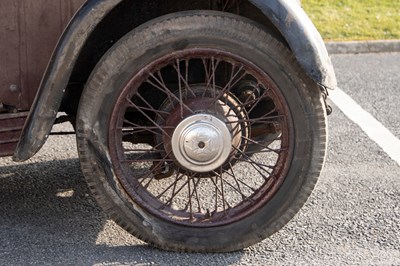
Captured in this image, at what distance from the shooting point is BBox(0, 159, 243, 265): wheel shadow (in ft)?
13.7

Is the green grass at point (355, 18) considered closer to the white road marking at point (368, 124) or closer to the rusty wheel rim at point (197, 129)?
the white road marking at point (368, 124)

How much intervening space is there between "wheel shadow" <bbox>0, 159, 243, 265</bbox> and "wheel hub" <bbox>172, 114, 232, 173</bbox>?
1.44 feet

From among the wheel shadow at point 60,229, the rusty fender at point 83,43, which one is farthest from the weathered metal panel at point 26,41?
the wheel shadow at point 60,229

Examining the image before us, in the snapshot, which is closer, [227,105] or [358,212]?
[227,105]

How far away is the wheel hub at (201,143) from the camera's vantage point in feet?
13.4

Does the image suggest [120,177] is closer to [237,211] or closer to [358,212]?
[237,211]

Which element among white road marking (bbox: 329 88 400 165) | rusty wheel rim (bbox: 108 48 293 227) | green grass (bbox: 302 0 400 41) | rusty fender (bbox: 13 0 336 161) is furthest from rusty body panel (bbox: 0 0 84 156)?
green grass (bbox: 302 0 400 41)

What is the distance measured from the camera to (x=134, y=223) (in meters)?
4.14

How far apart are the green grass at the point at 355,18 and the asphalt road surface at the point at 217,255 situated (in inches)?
124

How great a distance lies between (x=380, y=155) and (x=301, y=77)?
1867 mm

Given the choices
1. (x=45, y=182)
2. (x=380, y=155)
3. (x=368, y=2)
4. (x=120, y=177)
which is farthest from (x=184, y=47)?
(x=368, y=2)

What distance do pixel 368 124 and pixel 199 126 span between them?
8.50 feet

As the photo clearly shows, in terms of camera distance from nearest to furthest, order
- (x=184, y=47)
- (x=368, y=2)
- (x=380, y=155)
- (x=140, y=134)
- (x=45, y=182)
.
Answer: (x=184, y=47)
(x=140, y=134)
(x=45, y=182)
(x=380, y=155)
(x=368, y=2)

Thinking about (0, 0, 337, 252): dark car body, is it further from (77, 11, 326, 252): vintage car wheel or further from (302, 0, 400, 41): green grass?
(302, 0, 400, 41): green grass
